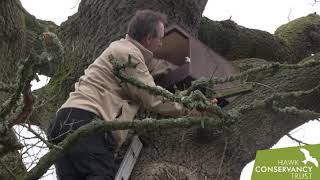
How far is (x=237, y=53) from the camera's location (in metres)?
5.14

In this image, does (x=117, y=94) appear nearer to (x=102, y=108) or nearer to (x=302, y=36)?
(x=102, y=108)

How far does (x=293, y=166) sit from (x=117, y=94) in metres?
0.90

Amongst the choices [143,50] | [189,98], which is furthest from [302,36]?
[189,98]

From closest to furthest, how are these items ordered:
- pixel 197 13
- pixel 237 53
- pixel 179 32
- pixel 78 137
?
pixel 78 137 → pixel 179 32 → pixel 197 13 → pixel 237 53

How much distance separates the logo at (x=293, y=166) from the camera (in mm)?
2396

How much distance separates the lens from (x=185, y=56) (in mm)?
3289

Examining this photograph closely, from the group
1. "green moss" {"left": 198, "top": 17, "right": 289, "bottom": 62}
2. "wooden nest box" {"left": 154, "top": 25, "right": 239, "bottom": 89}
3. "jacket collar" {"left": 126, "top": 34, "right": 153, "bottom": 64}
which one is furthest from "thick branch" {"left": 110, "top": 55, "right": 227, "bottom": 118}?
"green moss" {"left": 198, "top": 17, "right": 289, "bottom": 62}

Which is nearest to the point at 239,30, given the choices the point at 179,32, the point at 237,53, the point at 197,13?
the point at 237,53

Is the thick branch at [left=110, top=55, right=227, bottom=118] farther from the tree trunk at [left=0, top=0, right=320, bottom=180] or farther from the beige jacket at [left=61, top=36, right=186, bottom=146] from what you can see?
the beige jacket at [left=61, top=36, right=186, bottom=146]

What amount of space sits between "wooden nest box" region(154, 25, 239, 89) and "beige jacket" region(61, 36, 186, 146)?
211mm

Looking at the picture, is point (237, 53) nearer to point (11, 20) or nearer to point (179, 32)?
point (179, 32)

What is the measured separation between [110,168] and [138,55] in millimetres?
536

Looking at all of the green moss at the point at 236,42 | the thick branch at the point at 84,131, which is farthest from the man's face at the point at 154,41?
the green moss at the point at 236,42

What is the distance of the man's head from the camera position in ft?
9.93
